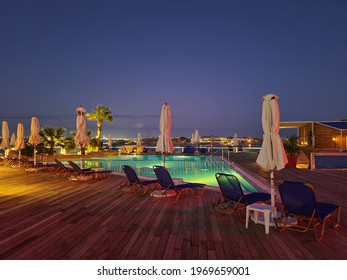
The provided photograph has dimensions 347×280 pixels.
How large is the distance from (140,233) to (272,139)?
268 centimetres

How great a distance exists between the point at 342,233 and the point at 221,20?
3760cm

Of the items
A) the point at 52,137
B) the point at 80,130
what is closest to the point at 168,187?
the point at 80,130

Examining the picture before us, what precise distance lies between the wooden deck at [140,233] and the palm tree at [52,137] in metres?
Answer: 14.6

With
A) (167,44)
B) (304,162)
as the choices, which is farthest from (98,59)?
(304,162)

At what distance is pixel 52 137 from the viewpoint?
65.9ft

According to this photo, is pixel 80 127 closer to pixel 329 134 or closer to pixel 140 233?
pixel 140 233

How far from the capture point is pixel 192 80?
50.9m

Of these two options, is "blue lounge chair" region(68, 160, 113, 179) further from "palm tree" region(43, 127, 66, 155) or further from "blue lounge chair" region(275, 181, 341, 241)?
"palm tree" region(43, 127, 66, 155)

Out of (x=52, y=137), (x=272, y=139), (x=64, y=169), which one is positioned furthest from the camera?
(x=52, y=137)

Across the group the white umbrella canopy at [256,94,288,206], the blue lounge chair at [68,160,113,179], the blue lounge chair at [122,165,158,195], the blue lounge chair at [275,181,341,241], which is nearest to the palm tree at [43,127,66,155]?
the blue lounge chair at [68,160,113,179]

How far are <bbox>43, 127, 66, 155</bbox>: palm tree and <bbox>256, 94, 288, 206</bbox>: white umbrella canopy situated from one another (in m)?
18.8

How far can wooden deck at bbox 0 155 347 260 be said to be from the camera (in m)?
3.24

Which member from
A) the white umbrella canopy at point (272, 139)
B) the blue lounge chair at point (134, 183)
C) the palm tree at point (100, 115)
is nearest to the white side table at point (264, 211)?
the white umbrella canopy at point (272, 139)

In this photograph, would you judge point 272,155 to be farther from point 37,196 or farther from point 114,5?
point 114,5
